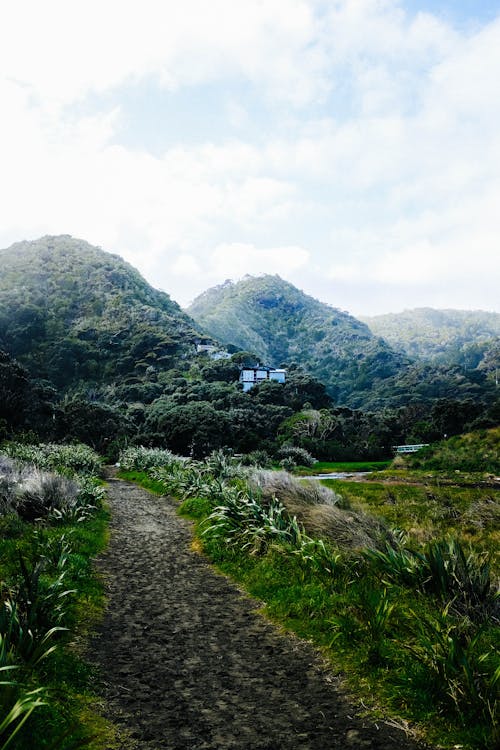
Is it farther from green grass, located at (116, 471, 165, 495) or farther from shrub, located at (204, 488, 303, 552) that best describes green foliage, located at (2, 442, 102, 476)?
shrub, located at (204, 488, 303, 552)

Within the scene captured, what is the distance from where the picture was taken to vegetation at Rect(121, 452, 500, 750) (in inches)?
170

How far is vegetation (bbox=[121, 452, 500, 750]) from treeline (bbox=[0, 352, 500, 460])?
1031 inches

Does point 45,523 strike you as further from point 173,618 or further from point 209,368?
point 209,368

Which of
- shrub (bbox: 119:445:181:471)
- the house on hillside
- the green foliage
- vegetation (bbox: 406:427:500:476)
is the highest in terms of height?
the house on hillside

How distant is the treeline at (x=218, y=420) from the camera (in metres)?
49.1

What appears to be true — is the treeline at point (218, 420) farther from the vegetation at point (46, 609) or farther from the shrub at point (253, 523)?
the shrub at point (253, 523)

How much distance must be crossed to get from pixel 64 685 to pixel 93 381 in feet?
321

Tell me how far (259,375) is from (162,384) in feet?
82.1

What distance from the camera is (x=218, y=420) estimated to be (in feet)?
190

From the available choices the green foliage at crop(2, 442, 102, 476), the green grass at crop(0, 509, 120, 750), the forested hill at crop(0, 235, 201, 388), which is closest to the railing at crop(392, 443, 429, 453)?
the green foliage at crop(2, 442, 102, 476)

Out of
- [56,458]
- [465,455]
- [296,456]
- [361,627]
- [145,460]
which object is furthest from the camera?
[296,456]

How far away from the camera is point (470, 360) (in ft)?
549

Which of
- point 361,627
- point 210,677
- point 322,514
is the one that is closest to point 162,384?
point 322,514

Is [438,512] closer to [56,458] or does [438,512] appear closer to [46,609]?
[46,609]
